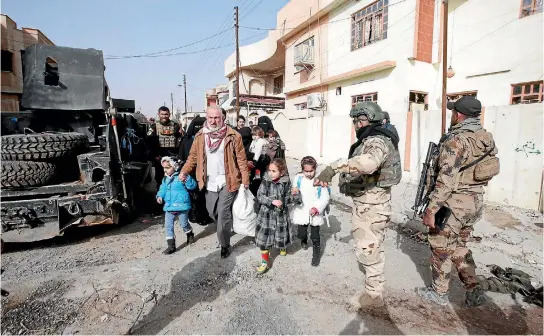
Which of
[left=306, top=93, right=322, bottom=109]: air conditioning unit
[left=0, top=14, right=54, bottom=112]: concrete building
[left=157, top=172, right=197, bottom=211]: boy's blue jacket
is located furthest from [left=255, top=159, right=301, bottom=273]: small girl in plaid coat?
[left=0, top=14, right=54, bottom=112]: concrete building

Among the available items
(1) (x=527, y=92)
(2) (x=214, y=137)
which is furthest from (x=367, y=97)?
(2) (x=214, y=137)

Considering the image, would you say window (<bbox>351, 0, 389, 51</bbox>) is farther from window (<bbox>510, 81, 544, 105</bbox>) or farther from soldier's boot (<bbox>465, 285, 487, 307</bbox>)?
soldier's boot (<bbox>465, 285, 487, 307</bbox>)

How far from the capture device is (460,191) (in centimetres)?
232

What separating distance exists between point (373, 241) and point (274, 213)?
1038 mm

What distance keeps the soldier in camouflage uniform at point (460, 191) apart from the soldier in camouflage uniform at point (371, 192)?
1.21ft

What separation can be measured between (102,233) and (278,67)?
2173cm

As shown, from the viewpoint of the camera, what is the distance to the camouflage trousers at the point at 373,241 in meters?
2.36

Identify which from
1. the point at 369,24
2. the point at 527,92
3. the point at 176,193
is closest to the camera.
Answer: the point at 176,193

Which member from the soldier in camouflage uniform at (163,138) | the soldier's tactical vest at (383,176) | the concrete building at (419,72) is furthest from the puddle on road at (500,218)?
the soldier in camouflage uniform at (163,138)

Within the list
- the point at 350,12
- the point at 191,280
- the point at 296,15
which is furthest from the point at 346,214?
the point at 296,15

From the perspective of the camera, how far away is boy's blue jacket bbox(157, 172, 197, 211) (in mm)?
3350

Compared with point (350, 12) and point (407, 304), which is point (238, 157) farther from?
point (350, 12)

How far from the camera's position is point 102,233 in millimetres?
3961

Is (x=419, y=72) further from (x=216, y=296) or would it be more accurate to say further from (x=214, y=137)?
(x=216, y=296)
